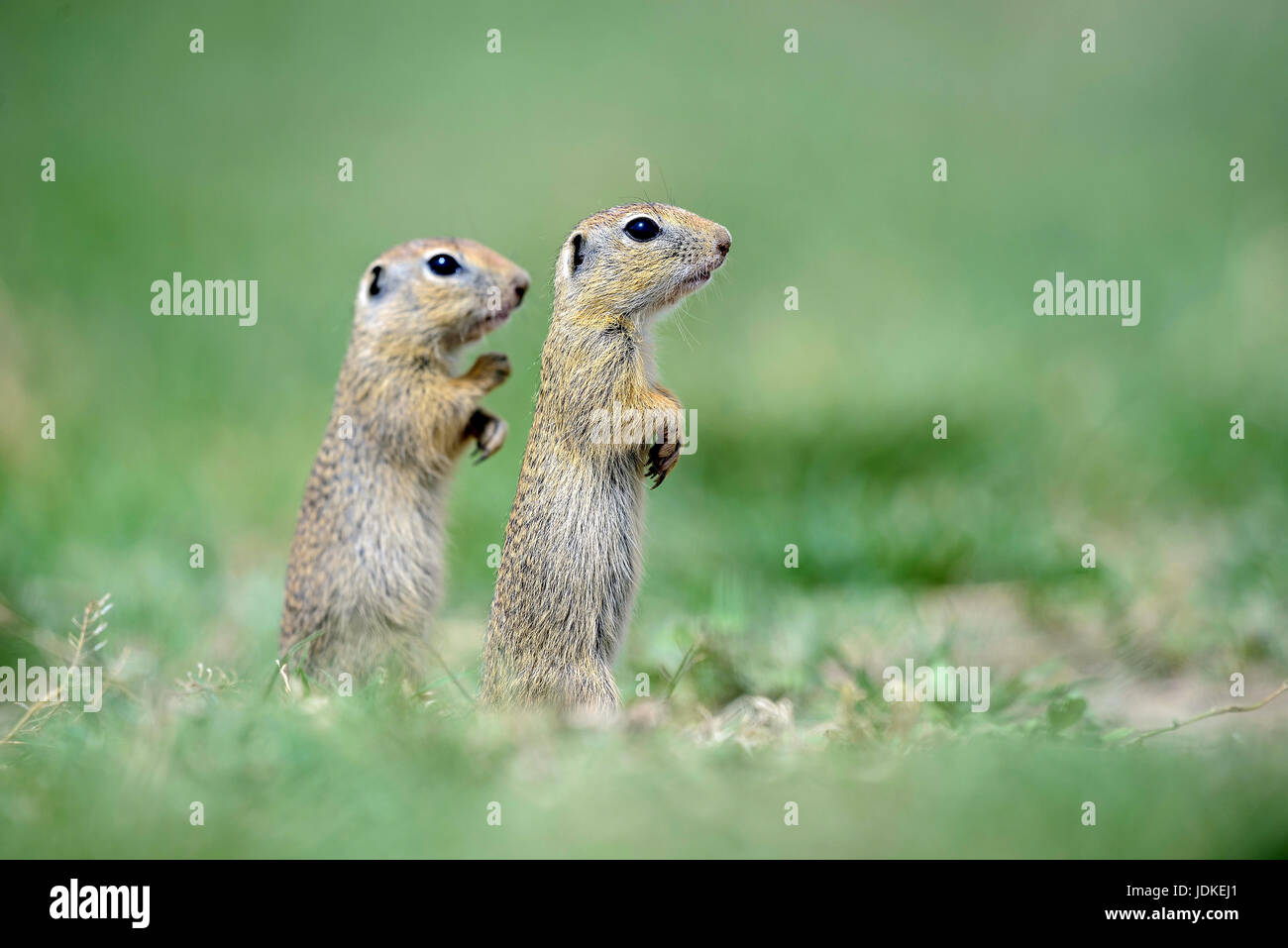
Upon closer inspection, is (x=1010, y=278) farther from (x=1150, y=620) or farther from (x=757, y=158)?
(x=1150, y=620)

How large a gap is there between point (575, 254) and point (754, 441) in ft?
14.0

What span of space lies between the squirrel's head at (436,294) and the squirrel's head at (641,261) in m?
1.13

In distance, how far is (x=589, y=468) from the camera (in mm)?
5137

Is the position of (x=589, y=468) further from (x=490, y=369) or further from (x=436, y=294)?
(x=436, y=294)

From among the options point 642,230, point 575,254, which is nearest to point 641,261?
point 642,230

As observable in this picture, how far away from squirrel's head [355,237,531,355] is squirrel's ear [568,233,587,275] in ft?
3.37

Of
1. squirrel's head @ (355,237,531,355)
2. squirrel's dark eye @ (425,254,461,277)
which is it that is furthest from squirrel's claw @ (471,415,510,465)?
squirrel's dark eye @ (425,254,461,277)

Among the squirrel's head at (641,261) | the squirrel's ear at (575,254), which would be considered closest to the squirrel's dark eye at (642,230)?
the squirrel's head at (641,261)

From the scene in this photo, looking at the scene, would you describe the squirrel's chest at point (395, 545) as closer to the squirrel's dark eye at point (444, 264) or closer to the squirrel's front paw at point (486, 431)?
the squirrel's front paw at point (486, 431)

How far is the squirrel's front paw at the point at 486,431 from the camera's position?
6.43 meters

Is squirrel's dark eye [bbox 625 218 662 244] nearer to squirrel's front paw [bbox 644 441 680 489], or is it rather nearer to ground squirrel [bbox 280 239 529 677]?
squirrel's front paw [bbox 644 441 680 489]

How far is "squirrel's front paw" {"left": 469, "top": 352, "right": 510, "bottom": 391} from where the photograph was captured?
6.61 m

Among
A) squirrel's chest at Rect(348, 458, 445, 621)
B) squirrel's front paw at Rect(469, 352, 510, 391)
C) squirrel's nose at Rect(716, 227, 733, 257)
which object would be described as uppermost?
squirrel's nose at Rect(716, 227, 733, 257)

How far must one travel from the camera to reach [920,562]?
7.70m
